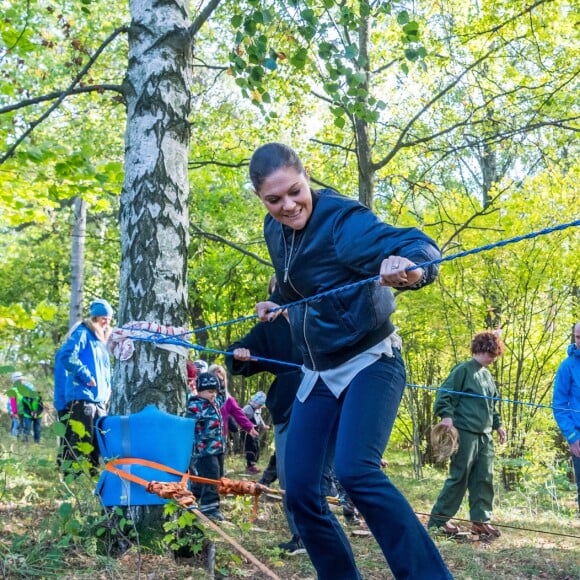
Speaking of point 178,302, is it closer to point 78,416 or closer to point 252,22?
point 252,22

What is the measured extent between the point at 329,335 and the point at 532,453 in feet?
30.9

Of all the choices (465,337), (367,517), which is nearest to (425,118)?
(465,337)

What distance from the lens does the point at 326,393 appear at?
327cm

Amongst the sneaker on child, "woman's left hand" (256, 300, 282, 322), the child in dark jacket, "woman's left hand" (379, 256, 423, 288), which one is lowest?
the sneaker on child

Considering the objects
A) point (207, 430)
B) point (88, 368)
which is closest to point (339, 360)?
point (207, 430)

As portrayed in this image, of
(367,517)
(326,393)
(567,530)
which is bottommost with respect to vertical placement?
(567,530)

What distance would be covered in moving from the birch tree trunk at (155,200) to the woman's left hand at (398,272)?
7.30ft

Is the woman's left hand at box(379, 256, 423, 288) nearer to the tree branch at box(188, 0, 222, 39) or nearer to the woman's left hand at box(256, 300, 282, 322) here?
the woman's left hand at box(256, 300, 282, 322)

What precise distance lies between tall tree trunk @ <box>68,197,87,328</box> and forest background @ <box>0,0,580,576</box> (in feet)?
0.18

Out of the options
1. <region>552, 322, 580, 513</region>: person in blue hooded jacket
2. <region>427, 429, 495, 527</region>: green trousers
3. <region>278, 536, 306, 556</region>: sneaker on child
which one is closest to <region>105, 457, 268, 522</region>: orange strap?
<region>278, 536, 306, 556</region>: sneaker on child

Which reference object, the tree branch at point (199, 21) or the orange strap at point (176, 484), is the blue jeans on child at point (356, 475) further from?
the tree branch at point (199, 21)

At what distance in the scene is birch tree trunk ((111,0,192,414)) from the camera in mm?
4598

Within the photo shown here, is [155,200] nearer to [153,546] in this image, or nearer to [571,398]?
[153,546]

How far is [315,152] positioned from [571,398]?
636 cm
